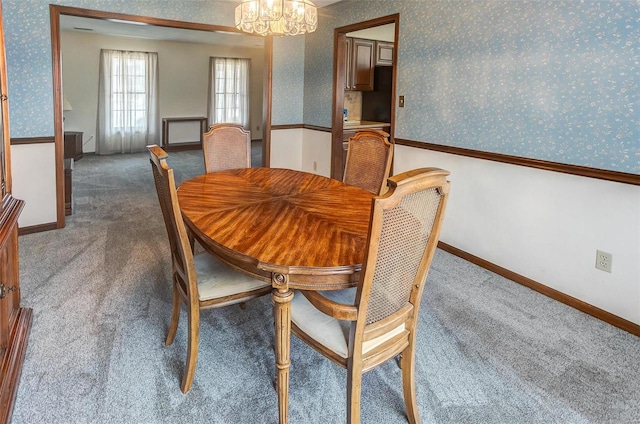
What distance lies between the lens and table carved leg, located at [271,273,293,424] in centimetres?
153

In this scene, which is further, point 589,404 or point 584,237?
point 584,237

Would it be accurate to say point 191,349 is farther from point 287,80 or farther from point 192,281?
point 287,80

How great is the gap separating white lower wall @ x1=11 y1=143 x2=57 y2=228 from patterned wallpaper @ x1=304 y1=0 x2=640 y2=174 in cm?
324

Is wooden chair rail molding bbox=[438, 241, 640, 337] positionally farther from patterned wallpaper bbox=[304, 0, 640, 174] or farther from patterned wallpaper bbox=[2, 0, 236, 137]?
patterned wallpaper bbox=[2, 0, 236, 137]

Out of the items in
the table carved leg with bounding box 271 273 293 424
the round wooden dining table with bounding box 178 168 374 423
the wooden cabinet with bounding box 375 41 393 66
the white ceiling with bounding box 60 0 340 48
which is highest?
the white ceiling with bounding box 60 0 340 48

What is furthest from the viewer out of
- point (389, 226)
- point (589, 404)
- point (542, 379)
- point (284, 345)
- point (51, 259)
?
point (51, 259)

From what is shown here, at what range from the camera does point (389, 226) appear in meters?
1.35

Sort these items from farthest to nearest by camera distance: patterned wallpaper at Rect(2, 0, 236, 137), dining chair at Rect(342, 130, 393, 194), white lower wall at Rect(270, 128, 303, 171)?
white lower wall at Rect(270, 128, 303, 171) < patterned wallpaper at Rect(2, 0, 236, 137) < dining chair at Rect(342, 130, 393, 194)

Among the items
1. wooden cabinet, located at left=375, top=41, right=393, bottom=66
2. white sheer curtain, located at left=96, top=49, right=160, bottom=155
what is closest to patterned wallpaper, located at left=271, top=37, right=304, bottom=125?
wooden cabinet, located at left=375, top=41, right=393, bottom=66

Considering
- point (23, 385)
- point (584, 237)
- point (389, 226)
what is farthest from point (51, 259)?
point (584, 237)

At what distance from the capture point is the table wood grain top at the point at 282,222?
1.56 meters

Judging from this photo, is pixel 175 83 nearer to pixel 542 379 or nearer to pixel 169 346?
pixel 169 346

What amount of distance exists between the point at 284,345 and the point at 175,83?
880 centimetres

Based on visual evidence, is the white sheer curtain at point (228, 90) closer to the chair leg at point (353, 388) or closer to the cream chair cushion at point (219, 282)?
the cream chair cushion at point (219, 282)
